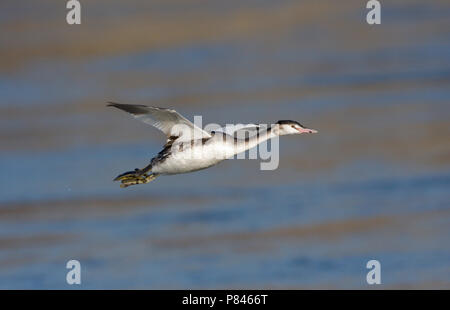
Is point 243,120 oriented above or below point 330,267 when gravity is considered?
above

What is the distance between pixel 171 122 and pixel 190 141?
290 millimetres

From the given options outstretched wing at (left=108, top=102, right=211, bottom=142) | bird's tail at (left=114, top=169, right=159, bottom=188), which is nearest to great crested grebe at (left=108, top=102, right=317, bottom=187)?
outstretched wing at (left=108, top=102, right=211, bottom=142)

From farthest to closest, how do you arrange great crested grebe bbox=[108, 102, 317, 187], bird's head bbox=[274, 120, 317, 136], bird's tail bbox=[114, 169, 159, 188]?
bird's tail bbox=[114, 169, 159, 188] < bird's head bbox=[274, 120, 317, 136] < great crested grebe bbox=[108, 102, 317, 187]

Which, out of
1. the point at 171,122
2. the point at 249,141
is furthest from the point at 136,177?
the point at 249,141

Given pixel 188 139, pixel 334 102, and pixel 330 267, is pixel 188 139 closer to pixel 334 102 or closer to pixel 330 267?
pixel 330 267

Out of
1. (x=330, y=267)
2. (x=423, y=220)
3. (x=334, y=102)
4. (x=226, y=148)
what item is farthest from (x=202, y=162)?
(x=334, y=102)

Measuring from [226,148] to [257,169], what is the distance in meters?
5.70

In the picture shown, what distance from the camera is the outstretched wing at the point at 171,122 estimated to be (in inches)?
464

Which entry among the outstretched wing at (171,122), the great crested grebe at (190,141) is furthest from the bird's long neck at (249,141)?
the outstretched wing at (171,122)

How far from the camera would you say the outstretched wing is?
1180 centimetres

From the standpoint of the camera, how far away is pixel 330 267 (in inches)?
576

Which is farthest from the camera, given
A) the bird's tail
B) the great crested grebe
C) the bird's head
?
the bird's tail

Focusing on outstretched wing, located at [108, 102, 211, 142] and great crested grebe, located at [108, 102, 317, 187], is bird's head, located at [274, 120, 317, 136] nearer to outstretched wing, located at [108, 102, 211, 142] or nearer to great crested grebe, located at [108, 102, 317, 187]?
great crested grebe, located at [108, 102, 317, 187]

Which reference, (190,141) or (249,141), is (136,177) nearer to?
(190,141)
